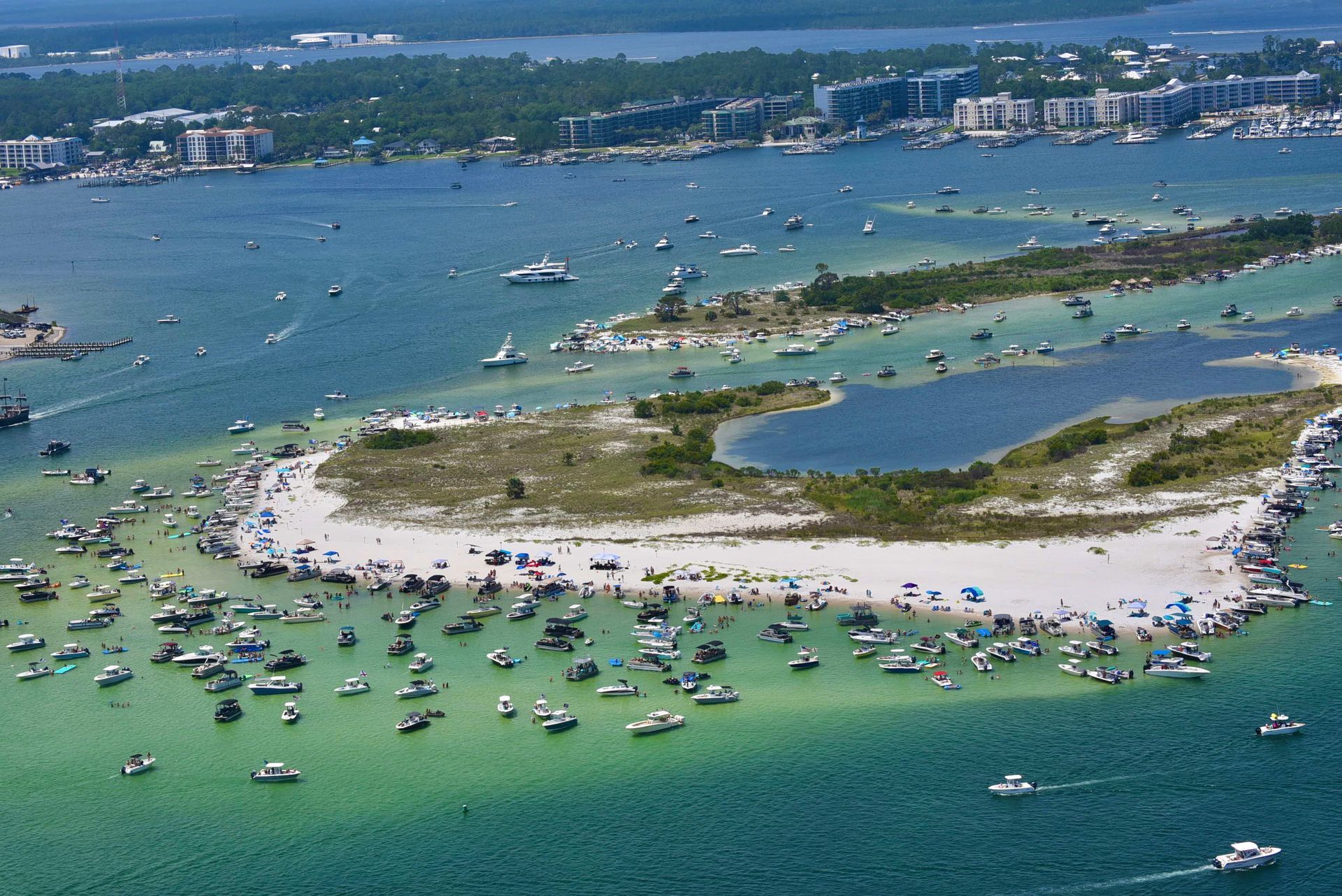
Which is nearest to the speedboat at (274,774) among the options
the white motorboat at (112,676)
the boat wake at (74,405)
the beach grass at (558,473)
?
the white motorboat at (112,676)

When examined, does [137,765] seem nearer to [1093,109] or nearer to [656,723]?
[656,723]

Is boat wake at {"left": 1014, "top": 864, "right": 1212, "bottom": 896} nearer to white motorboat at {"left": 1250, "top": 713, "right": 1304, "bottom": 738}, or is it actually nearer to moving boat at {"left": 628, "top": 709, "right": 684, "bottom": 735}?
white motorboat at {"left": 1250, "top": 713, "right": 1304, "bottom": 738}

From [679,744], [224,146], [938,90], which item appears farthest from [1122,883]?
[224,146]

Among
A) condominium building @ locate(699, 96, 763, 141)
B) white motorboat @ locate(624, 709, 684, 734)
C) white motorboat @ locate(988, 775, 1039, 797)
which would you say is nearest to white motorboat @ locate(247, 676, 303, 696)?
white motorboat @ locate(624, 709, 684, 734)

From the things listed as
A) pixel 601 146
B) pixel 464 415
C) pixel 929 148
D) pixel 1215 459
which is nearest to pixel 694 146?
pixel 601 146

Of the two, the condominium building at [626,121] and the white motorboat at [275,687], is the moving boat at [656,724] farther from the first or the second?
the condominium building at [626,121]
